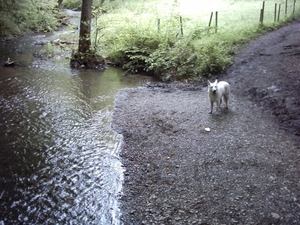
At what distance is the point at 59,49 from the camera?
20.7 meters

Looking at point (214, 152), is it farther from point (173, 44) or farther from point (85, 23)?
point (85, 23)

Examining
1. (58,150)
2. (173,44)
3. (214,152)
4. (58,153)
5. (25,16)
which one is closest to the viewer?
(214,152)

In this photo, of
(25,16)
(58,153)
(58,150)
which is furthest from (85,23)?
(25,16)

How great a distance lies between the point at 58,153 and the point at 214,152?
172 inches

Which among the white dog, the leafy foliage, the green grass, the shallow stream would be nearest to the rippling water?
the shallow stream

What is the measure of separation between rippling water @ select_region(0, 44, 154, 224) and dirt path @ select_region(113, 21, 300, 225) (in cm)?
50

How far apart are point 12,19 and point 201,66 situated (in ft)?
61.9

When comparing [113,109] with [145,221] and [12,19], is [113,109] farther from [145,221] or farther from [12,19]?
[12,19]

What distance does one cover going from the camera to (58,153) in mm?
8031

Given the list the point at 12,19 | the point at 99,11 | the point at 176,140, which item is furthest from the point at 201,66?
the point at 12,19

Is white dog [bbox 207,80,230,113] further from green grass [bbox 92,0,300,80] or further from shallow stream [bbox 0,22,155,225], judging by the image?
green grass [bbox 92,0,300,80]

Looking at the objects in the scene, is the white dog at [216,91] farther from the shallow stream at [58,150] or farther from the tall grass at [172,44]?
the tall grass at [172,44]

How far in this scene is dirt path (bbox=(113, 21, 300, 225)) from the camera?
18.9 ft

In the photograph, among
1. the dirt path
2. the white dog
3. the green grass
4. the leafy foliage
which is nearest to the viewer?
the dirt path
